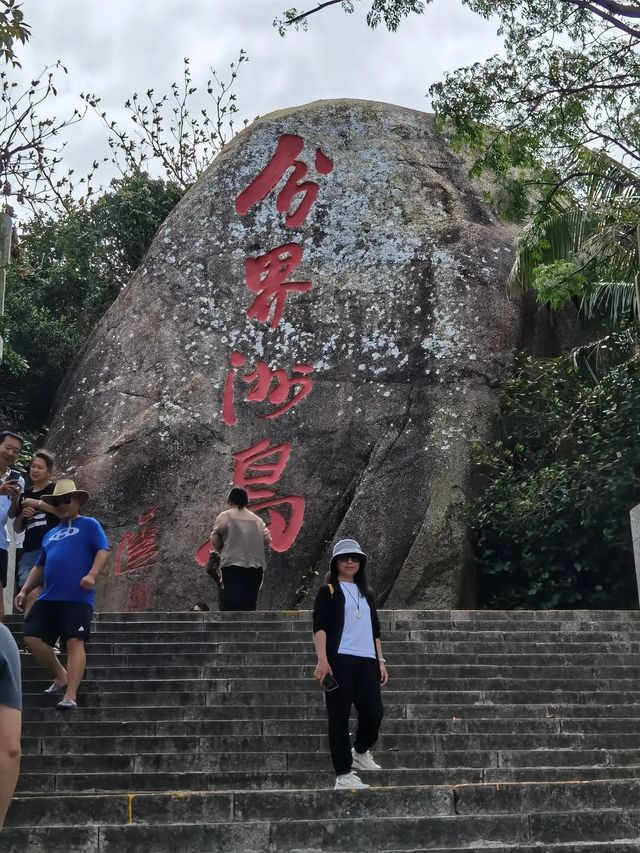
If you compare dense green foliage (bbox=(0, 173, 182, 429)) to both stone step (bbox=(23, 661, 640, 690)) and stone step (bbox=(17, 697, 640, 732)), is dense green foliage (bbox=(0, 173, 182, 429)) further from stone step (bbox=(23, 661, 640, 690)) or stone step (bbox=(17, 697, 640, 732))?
stone step (bbox=(17, 697, 640, 732))

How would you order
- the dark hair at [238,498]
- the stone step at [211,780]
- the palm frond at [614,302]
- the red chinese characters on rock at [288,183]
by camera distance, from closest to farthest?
the stone step at [211,780], the dark hair at [238,498], the palm frond at [614,302], the red chinese characters on rock at [288,183]

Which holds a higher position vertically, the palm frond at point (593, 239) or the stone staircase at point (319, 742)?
the palm frond at point (593, 239)

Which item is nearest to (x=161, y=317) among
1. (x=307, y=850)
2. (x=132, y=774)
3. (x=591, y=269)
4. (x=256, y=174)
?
(x=256, y=174)

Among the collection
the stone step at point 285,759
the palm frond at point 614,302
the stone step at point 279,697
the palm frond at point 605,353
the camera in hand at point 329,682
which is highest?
the palm frond at point 614,302

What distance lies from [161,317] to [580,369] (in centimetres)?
513

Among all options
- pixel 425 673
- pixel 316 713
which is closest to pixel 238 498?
pixel 425 673

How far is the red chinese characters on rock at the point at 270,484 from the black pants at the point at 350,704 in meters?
6.76

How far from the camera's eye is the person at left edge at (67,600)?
6.94m

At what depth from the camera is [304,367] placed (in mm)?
13711

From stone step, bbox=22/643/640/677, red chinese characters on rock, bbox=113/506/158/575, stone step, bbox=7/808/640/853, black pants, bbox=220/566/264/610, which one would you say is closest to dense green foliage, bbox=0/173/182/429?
red chinese characters on rock, bbox=113/506/158/575

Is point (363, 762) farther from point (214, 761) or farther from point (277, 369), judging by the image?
point (277, 369)

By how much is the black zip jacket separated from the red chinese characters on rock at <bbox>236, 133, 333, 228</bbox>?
9.12 metres

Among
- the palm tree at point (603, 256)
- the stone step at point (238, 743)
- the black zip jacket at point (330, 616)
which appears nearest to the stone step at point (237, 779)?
the stone step at point (238, 743)

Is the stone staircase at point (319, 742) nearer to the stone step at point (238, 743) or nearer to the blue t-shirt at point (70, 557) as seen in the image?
the stone step at point (238, 743)
